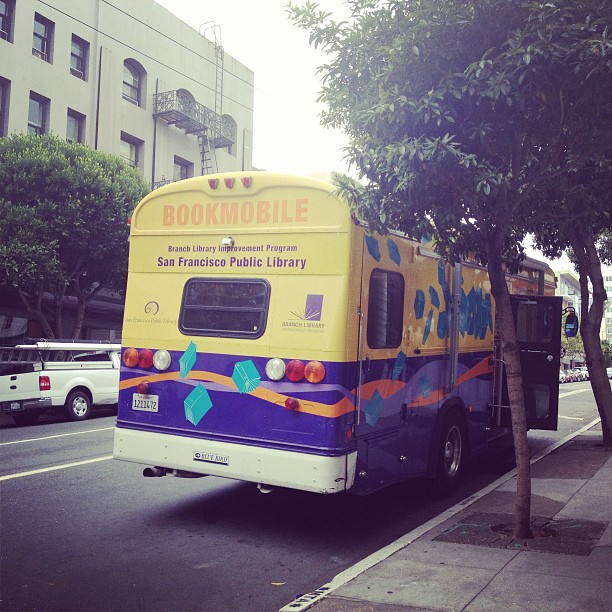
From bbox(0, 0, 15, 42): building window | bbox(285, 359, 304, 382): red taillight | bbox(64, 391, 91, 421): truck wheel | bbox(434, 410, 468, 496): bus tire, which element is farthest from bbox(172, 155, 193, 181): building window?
bbox(285, 359, 304, 382): red taillight

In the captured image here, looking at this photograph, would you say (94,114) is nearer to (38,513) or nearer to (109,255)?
(109,255)

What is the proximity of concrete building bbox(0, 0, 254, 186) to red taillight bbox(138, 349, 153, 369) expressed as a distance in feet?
62.7

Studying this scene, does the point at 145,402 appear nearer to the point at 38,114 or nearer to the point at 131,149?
the point at 38,114

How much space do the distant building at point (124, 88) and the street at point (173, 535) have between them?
17157 mm

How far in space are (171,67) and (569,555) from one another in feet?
92.9

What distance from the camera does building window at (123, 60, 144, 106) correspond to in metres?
28.3

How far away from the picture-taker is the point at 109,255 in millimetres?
21234

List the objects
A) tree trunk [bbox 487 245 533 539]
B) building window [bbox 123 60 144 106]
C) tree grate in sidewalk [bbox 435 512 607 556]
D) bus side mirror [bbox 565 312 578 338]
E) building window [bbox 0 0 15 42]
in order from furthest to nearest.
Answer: building window [bbox 123 60 144 106]
building window [bbox 0 0 15 42]
bus side mirror [bbox 565 312 578 338]
tree trunk [bbox 487 245 533 539]
tree grate in sidewalk [bbox 435 512 607 556]

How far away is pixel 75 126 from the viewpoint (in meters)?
26.3

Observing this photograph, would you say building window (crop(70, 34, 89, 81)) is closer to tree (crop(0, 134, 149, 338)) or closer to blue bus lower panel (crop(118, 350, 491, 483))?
tree (crop(0, 134, 149, 338))

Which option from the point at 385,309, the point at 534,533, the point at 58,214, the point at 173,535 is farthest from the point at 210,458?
the point at 58,214

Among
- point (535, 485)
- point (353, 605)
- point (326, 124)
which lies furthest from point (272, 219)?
point (535, 485)

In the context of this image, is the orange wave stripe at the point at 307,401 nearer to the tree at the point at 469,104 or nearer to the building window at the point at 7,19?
the tree at the point at 469,104

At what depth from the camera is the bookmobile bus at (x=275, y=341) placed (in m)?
6.12
